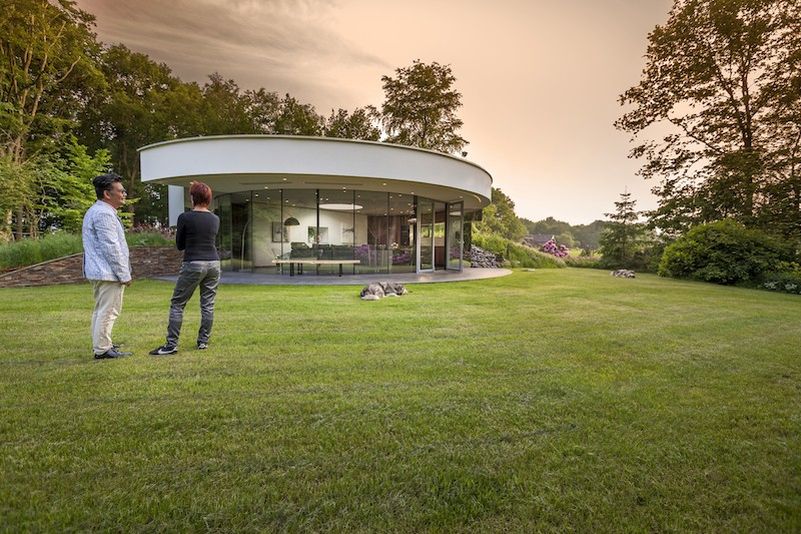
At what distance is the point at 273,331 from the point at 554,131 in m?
19.0

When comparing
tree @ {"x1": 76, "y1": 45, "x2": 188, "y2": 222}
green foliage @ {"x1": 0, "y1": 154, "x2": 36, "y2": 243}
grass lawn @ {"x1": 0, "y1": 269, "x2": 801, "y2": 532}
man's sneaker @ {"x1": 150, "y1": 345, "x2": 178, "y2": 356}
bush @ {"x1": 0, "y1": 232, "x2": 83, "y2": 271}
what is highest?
tree @ {"x1": 76, "y1": 45, "x2": 188, "y2": 222}

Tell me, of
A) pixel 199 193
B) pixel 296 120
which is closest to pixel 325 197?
pixel 199 193

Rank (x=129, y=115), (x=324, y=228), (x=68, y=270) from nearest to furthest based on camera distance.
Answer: (x=68, y=270)
(x=324, y=228)
(x=129, y=115)

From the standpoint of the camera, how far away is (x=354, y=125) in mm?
27797

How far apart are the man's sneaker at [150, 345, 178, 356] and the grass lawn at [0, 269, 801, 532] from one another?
19 cm

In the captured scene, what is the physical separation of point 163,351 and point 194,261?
3.28 feet

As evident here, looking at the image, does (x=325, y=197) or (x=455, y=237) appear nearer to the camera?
(x=325, y=197)

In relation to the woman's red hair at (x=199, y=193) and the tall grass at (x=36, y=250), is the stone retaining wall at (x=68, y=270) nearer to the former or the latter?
the tall grass at (x=36, y=250)

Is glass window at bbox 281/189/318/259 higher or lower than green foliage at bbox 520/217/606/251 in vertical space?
lower

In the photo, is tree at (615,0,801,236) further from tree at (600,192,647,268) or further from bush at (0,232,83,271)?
bush at (0,232,83,271)

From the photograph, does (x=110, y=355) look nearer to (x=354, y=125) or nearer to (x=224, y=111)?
(x=354, y=125)

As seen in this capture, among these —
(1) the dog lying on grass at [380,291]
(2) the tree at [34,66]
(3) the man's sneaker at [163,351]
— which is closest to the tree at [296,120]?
(2) the tree at [34,66]

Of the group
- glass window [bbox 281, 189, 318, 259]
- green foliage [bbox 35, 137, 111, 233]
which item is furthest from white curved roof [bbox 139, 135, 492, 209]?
green foliage [bbox 35, 137, 111, 233]

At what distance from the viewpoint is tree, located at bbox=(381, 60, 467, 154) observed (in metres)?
23.6
